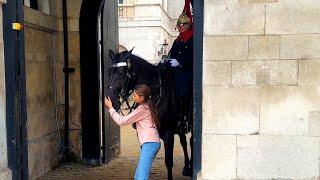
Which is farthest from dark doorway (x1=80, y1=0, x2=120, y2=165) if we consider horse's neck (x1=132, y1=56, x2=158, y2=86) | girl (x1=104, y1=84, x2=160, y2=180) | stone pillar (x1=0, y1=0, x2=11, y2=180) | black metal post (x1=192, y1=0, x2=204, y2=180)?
black metal post (x1=192, y1=0, x2=204, y2=180)

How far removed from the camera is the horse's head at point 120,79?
16.0ft

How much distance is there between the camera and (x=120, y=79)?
495 cm

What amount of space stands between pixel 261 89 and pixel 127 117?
1442mm

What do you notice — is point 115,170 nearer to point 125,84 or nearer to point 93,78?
point 93,78

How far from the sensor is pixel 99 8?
23.9 feet

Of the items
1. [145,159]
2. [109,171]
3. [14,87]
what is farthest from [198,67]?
[109,171]

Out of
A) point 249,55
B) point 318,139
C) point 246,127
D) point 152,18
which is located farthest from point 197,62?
point 152,18

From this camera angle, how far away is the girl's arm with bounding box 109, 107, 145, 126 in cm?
445

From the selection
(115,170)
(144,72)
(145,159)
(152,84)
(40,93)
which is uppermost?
(144,72)

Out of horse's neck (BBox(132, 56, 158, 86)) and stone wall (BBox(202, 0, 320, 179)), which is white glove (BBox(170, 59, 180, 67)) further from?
stone wall (BBox(202, 0, 320, 179))

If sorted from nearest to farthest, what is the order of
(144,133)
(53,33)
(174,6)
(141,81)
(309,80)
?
(309,80) < (144,133) < (141,81) < (53,33) < (174,6)

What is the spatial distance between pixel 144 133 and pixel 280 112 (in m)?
1.48

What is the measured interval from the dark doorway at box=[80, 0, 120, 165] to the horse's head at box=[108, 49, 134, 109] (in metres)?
2.15

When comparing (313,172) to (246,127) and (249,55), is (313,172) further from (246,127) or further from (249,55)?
(249,55)
